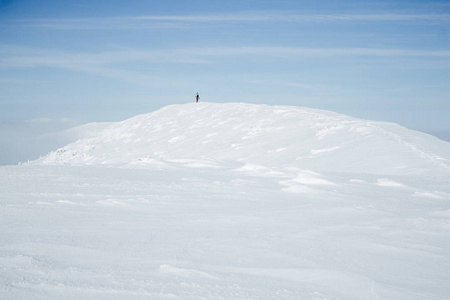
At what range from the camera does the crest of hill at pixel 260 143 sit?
1396 cm

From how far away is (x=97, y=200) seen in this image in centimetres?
742

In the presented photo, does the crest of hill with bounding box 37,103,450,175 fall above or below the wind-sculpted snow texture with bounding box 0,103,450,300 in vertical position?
above

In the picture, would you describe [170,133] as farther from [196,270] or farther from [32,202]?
[196,270]

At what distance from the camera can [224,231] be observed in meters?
5.79

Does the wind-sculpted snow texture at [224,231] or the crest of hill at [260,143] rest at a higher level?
the crest of hill at [260,143]

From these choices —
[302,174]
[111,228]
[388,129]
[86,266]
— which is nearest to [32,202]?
[111,228]

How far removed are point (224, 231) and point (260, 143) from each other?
→ 14430 mm

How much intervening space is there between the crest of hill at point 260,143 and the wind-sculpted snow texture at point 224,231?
0.34 metres

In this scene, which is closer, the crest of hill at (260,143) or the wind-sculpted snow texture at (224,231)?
the wind-sculpted snow texture at (224,231)

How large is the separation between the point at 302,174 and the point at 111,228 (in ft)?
20.2

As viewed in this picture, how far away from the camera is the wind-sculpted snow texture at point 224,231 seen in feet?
12.7

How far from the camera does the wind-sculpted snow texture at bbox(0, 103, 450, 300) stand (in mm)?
3885

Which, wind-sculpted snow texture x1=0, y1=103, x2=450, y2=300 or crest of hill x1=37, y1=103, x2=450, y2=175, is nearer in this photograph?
wind-sculpted snow texture x1=0, y1=103, x2=450, y2=300

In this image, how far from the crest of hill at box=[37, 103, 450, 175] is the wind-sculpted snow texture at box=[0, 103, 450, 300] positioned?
338 mm
